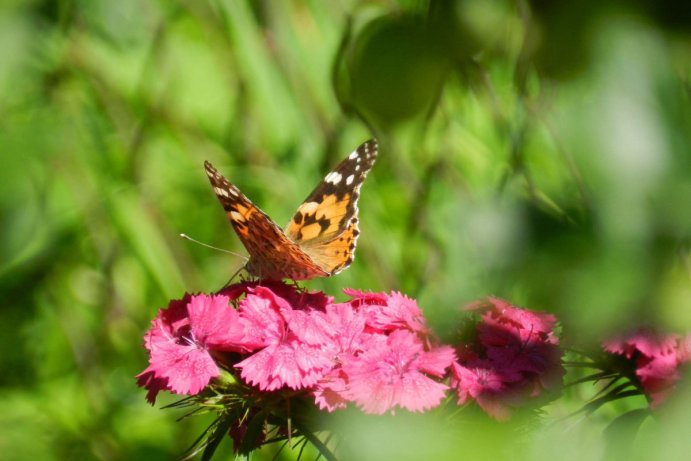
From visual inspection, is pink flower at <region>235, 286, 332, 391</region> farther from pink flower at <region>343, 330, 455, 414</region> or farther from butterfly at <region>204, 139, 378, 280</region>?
butterfly at <region>204, 139, 378, 280</region>

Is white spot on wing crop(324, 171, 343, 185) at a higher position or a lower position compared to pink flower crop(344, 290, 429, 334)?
higher

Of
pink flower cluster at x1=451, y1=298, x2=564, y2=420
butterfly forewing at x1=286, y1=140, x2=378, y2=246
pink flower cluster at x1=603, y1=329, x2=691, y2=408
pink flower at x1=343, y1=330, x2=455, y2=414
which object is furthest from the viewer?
butterfly forewing at x1=286, y1=140, x2=378, y2=246

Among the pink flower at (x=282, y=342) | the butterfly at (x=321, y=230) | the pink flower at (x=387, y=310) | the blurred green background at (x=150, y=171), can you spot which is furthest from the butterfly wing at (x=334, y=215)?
the pink flower at (x=282, y=342)

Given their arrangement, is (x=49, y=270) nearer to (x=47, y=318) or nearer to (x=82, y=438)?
(x=47, y=318)

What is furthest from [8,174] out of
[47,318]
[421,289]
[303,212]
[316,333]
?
[316,333]

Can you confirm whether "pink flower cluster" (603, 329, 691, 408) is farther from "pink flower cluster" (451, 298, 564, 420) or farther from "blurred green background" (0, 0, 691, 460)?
"blurred green background" (0, 0, 691, 460)

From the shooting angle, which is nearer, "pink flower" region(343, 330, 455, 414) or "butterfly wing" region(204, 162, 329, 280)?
"pink flower" region(343, 330, 455, 414)

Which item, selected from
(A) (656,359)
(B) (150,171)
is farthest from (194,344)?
(B) (150,171)

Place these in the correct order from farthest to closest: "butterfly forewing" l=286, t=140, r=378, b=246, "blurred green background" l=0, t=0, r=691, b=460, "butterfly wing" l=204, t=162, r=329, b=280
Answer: "blurred green background" l=0, t=0, r=691, b=460
"butterfly forewing" l=286, t=140, r=378, b=246
"butterfly wing" l=204, t=162, r=329, b=280

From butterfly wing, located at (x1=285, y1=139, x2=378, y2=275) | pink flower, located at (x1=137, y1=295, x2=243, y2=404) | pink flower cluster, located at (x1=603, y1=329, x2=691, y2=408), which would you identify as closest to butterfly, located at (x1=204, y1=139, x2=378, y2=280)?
butterfly wing, located at (x1=285, y1=139, x2=378, y2=275)
